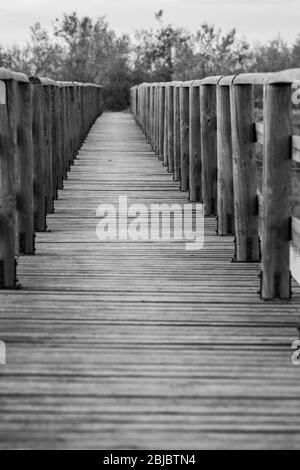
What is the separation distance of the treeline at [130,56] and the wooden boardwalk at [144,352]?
38.7m

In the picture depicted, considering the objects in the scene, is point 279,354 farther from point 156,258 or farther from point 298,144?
point 156,258

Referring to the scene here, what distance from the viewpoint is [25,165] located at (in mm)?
6668

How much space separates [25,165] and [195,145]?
3.24 m

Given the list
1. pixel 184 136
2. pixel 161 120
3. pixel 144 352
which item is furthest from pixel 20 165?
pixel 161 120

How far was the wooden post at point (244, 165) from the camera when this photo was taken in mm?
6340

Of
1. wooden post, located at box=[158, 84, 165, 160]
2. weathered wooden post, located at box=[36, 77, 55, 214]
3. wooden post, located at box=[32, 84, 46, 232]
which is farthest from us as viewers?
wooden post, located at box=[158, 84, 165, 160]

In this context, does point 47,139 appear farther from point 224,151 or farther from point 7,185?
point 7,185

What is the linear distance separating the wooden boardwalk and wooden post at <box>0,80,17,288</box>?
0.16 meters

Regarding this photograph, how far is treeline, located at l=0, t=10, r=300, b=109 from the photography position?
48312mm

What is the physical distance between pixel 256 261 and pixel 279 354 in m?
2.30

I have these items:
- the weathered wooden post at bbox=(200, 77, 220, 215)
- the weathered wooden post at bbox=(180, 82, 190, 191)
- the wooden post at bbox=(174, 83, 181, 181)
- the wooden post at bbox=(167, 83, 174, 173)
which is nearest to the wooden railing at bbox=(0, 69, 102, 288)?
Result: the weathered wooden post at bbox=(200, 77, 220, 215)

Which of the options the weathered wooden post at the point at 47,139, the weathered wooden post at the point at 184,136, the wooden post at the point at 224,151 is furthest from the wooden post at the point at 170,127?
the wooden post at the point at 224,151

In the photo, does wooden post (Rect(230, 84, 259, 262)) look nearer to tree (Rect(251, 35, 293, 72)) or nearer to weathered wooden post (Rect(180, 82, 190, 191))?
weathered wooden post (Rect(180, 82, 190, 191))

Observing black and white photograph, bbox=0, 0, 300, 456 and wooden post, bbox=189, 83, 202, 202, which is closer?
black and white photograph, bbox=0, 0, 300, 456
